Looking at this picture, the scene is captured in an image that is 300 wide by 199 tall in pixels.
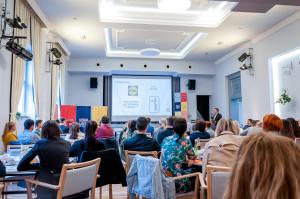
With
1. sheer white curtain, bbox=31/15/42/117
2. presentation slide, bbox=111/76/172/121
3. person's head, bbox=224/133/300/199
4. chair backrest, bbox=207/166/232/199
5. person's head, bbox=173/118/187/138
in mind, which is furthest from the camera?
presentation slide, bbox=111/76/172/121

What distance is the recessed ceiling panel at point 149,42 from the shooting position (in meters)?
8.43

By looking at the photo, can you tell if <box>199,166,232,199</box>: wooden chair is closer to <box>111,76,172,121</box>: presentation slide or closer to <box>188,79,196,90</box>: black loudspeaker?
<box>111,76,172,121</box>: presentation slide

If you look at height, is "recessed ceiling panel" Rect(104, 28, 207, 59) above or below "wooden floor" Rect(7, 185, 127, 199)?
above

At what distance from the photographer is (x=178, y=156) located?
3.01 meters

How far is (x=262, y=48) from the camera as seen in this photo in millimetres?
8453

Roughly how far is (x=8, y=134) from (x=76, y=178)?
128 inches

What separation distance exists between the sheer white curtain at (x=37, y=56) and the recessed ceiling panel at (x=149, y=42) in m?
1.93

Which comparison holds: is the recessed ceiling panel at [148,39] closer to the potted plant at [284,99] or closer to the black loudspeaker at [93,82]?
the black loudspeaker at [93,82]

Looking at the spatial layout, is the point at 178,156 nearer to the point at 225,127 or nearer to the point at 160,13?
the point at 225,127

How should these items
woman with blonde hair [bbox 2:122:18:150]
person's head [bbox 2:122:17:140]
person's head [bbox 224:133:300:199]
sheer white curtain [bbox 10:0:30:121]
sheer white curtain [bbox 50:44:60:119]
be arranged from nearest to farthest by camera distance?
1. person's head [bbox 224:133:300:199]
2. woman with blonde hair [bbox 2:122:18:150]
3. person's head [bbox 2:122:17:140]
4. sheer white curtain [bbox 10:0:30:121]
5. sheer white curtain [bbox 50:44:60:119]

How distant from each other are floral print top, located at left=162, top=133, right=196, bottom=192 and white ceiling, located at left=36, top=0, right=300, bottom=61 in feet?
14.0

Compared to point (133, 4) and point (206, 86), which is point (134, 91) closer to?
point (206, 86)

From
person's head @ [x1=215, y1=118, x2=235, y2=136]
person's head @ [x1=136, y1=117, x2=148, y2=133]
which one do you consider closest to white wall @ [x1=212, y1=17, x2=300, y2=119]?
person's head @ [x1=215, y1=118, x2=235, y2=136]

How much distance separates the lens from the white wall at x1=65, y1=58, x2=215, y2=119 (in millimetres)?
11312
